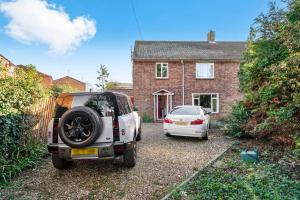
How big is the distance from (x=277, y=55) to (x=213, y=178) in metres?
5.56

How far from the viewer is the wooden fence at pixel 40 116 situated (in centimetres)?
783

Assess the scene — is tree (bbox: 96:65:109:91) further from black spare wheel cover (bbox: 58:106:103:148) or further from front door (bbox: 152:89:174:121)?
black spare wheel cover (bbox: 58:106:103:148)

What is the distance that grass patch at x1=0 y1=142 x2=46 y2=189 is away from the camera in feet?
18.5

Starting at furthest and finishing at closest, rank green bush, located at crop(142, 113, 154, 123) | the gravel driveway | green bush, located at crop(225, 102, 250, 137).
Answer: green bush, located at crop(142, 113, 154, 123), green bush, located at crop(225, 102, 250, 137), the gravel driveway

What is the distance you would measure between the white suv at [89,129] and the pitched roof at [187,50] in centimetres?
1492

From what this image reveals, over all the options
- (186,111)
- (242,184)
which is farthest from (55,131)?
(186,111)

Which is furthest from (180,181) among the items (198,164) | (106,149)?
(106,149)

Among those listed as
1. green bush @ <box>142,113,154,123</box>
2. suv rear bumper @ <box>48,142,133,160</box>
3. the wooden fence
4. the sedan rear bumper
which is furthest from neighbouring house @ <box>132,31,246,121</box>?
suv rear bumper @ <box>48,142,133,160</box>

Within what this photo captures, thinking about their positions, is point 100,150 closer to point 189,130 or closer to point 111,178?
point 111,178

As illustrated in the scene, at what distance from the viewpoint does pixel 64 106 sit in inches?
222

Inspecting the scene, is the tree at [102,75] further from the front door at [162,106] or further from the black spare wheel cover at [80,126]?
the black spare wheel cover at [80,126]

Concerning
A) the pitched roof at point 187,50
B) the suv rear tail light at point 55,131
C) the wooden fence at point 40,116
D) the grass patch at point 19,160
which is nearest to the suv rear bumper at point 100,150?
the suv rear tail light at point 55,131

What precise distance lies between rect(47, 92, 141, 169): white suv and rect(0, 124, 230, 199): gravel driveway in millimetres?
627

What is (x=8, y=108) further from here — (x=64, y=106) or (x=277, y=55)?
(x=277, y=55)
